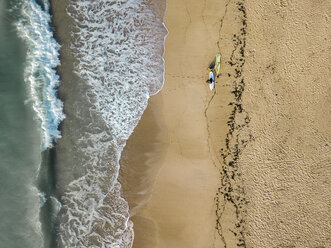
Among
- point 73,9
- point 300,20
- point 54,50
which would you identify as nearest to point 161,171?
point 54,50

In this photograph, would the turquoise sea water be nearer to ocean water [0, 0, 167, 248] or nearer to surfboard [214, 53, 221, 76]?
ocean water [0, 0, 167, 248]

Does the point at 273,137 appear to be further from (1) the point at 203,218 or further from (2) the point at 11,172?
(2) the point at 11,172

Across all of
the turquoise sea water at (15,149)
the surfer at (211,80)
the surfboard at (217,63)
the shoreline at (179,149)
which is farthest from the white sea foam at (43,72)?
the surfboard at (217,63)

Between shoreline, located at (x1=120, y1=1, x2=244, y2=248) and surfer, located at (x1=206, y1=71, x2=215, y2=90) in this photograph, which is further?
shoreline, located at (x1=120, y1=1, x2=244, y2=248)

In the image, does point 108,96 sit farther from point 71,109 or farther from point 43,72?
point 43,72

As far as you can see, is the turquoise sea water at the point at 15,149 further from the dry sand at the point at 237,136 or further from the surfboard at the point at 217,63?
the surfboard at the point at 217,63

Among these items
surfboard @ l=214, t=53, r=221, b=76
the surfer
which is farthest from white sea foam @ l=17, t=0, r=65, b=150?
surfboard @ l=214, t=53, r=221, b=76
